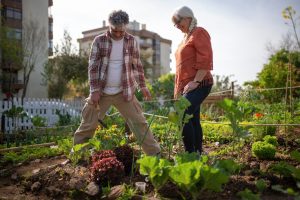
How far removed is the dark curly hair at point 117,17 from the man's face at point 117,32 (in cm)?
4

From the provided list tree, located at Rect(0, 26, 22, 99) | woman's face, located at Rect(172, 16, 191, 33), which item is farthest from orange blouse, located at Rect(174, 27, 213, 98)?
tree, located at Rect(0, 26, 22, 99)

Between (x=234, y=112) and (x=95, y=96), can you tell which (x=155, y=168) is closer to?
(x=234, y=112)

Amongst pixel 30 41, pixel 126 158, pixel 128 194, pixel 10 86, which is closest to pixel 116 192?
pixel 128 194

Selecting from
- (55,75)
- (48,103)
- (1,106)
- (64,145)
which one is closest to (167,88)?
(55,75)

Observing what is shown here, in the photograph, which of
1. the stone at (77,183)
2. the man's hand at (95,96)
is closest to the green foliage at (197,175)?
the stone at (77,183)

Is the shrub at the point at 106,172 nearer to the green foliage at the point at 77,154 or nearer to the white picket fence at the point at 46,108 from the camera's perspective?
the green foliage at the point at 77,154

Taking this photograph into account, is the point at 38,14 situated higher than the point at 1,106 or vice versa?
the point at 38,14

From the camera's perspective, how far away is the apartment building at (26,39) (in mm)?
22766

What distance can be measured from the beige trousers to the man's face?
0.61 m

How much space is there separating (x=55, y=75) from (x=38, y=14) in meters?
6.82

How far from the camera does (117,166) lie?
2953 mm

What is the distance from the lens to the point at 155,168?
7.10ft

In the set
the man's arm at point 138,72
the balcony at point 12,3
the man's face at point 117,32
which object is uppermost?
the balcony at point 12,3

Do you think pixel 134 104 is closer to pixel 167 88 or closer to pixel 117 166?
pixel 117 166
